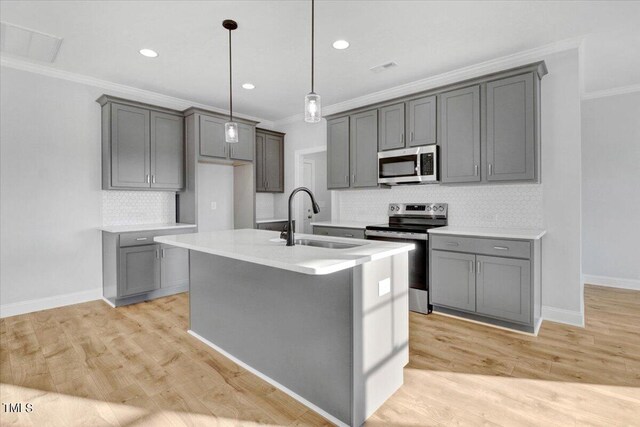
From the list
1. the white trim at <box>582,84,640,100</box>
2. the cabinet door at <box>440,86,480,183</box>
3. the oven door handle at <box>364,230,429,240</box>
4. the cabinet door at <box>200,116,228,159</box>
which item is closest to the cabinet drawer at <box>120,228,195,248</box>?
the cabinet door at <box>200,116,228,159</box>

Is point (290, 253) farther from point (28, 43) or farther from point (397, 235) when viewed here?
point (28, 43)

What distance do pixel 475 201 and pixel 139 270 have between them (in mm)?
4041

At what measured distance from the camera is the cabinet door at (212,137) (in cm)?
455

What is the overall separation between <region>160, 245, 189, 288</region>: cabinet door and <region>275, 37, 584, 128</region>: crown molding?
318 cm

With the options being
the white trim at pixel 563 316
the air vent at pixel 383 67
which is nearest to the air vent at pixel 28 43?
the air vent at pixel 383 67

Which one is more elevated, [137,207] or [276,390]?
[137,207]

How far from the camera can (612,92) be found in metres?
4.45

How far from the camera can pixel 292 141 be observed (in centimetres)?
589

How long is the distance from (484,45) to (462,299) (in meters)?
2.50

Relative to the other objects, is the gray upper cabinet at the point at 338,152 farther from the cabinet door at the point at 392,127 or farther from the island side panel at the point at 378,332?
the island side panel at the point at 378,332

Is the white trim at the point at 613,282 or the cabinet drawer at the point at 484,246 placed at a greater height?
the cabinet drawer at the point at 484,246

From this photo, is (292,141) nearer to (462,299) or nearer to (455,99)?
(455,99)

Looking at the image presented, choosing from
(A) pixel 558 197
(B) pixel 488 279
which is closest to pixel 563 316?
(B) pixel 488 279

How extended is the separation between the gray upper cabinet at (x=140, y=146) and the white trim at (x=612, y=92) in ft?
18.7
